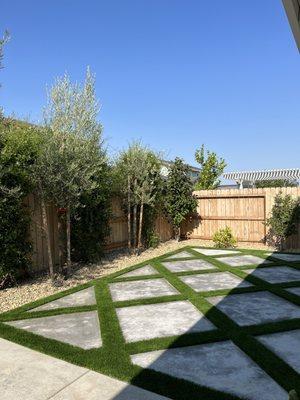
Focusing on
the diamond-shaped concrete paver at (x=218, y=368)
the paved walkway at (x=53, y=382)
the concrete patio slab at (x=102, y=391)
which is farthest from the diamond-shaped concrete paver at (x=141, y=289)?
the concrete patio slab at (x=102, y=391)

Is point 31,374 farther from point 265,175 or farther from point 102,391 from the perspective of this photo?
point 265,175

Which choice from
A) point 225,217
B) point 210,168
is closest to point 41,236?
point 225,217

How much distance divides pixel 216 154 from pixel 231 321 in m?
16.5

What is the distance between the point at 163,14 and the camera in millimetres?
10633

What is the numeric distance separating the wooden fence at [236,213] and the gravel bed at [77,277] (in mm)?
623

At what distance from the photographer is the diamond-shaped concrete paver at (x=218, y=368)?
3.38 m

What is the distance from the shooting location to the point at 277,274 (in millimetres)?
8141

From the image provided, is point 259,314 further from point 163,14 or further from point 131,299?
point 163,14

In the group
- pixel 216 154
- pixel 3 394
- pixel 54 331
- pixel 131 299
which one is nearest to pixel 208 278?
pixel 131 299

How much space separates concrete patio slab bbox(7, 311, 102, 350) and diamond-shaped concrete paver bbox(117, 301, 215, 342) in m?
0.41

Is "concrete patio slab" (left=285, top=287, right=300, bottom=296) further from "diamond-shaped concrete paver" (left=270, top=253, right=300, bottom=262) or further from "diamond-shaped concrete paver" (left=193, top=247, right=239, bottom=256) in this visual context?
"diamond-shaped concrete paver" (left=193, top=247, right=239, bottom=256)

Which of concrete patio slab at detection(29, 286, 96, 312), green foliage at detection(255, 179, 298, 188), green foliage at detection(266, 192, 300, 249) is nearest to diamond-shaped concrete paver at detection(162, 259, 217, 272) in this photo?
concrete patio slab at detection(29, 286, 96, 312)

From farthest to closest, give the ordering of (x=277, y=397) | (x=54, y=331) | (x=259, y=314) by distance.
Result: (x=259, y=314) → (x=54, y=331) → (x=277, y=397)

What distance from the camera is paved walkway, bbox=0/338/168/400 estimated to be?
329 centimetres
